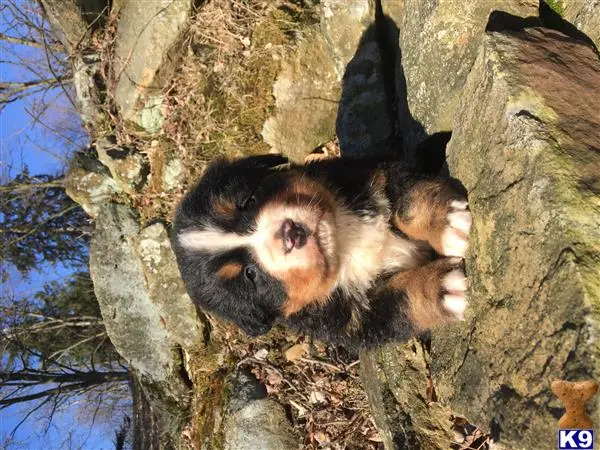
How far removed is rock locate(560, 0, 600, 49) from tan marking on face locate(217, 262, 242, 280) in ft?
6.95

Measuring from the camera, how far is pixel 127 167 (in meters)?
6.22

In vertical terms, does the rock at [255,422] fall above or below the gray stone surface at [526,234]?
below

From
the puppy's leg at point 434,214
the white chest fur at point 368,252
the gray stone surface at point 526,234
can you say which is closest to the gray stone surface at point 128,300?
the white chest fur at point 368,252

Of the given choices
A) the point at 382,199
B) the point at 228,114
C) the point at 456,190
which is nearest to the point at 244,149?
the point at 228,114

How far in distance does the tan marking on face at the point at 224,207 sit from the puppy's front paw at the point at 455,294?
1270 millimetres

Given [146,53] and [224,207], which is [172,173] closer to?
[146,53]

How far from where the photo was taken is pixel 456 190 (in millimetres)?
2857

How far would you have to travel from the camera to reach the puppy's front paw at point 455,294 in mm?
2735

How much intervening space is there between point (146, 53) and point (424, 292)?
4.37 meters

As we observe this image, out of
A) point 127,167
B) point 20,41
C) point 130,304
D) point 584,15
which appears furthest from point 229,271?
point 20,41

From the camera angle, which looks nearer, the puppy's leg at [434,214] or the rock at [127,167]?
the puppy's leg at [434,214]

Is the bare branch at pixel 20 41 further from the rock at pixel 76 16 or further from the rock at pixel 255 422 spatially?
the rock at pixel 255 422

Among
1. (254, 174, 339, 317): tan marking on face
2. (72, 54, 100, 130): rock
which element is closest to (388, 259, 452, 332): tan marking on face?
(254, 174, 339, 317): tan marking on face

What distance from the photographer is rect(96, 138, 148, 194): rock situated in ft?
20.4
